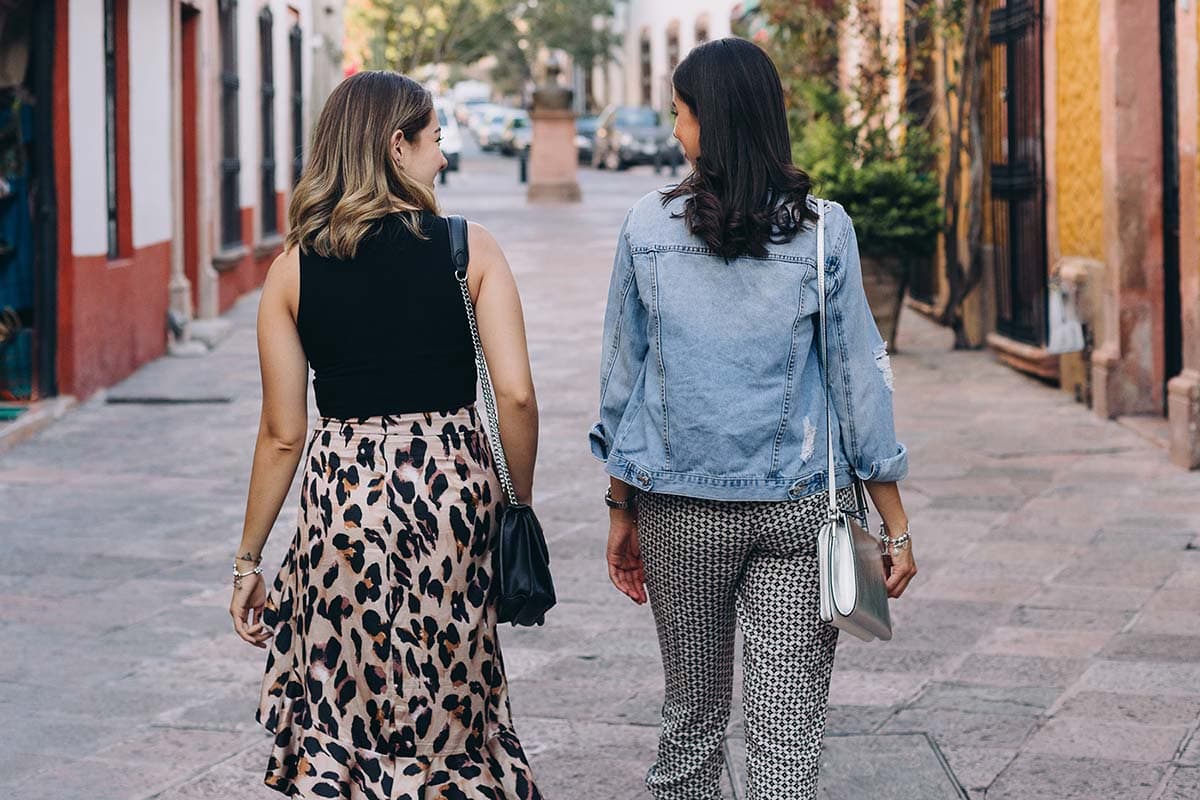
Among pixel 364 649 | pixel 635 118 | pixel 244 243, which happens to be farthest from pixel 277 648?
pixel 635 118

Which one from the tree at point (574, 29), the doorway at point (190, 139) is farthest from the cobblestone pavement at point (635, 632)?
the tree at point (574, 29)

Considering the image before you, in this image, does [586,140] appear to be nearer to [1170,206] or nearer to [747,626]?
[1170,206]

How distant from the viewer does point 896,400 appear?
35.7ft

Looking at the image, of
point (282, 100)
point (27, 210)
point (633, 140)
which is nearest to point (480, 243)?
point (27, 210)

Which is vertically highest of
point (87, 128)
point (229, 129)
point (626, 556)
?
point (229, 129)

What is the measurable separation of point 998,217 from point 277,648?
10000 millimetres

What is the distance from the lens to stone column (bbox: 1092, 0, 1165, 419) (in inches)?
380

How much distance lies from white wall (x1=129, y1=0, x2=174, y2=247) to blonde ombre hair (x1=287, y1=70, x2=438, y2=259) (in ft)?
30.3

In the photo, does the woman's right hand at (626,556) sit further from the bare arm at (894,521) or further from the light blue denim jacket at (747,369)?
the bare arm at (894,521)

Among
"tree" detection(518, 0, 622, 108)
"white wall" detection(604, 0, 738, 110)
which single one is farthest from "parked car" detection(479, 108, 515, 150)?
"white wall" detection(604, 0, 738, 110)

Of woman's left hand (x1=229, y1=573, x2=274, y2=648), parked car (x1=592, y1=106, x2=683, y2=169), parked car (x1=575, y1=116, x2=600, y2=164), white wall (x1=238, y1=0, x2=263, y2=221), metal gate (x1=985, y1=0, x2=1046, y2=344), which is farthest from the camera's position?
parked car (x1=575, y1=116, x2=600, y2=164)

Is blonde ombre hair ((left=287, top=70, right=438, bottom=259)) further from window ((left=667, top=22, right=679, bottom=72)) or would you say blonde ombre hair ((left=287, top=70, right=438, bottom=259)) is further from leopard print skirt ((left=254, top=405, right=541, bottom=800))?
window ((left=667, top=22, right=679, bottom=72))

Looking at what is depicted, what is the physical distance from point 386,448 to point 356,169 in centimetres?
48

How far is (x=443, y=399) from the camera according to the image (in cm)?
329
